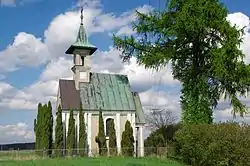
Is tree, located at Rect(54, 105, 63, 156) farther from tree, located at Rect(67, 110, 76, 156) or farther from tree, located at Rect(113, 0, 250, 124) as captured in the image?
tree, located at Rect(113, 0, 250, 124)

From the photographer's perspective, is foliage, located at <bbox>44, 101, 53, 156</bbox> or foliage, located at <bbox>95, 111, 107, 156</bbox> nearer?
foliage, located at <bbox>44, 101, 53, 156</bbox>

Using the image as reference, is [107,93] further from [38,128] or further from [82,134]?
[38,128]

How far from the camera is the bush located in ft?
68.0

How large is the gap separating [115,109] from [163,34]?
13533 mm

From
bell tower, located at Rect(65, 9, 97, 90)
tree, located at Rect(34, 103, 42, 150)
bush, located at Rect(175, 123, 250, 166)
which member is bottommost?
bush, located at Rect(175, 123, 250, 166)

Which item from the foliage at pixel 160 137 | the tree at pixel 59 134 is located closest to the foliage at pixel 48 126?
the tree at pixel 59 134

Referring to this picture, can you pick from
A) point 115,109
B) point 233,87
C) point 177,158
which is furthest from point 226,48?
point 115,109

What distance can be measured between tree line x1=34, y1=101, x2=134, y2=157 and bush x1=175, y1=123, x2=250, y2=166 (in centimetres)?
1307

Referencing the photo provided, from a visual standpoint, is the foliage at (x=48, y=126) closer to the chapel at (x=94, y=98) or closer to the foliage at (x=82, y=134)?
the chapel at (x=94, y=98)

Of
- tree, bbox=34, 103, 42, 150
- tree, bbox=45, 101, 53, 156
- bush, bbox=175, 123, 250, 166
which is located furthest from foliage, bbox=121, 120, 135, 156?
bush, bbox=175, 123, 250, 166

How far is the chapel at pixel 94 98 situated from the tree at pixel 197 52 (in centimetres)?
1011

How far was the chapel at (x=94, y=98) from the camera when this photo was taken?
40.2 metres

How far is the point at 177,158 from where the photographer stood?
92.4ft

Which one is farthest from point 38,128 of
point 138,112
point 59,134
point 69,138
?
point 138,112
